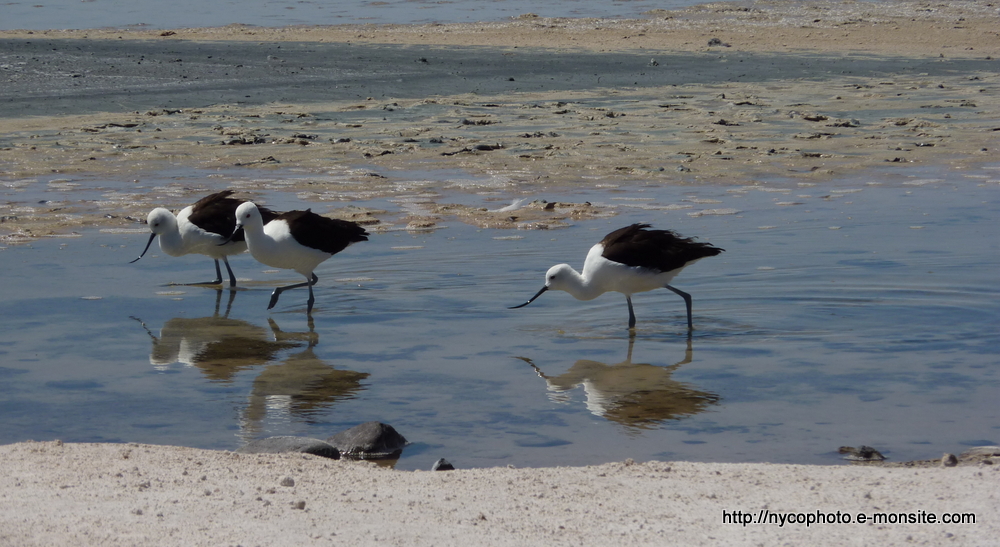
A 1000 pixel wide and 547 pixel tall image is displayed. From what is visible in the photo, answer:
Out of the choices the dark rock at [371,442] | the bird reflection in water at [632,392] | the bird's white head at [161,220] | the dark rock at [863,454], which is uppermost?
the bird's white head at [161,220]

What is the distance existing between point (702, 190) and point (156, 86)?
1229 cm

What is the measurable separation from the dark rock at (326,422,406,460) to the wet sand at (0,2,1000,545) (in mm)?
322

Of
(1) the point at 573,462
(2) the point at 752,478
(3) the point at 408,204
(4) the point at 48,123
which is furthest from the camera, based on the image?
(4) the point at 48,123

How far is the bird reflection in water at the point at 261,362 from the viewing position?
634 cm

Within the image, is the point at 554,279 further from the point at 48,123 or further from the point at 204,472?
the point at 48,123

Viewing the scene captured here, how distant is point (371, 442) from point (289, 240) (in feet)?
10.9

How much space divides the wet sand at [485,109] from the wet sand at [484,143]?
8 centimetres

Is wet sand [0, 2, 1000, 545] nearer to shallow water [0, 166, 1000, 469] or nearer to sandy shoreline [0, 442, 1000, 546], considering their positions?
sandy shoreline [0, 442, 1000, 546]

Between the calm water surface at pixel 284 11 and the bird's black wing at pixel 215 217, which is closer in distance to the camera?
the bird's black wing at pixel 215 217

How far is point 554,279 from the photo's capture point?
315 inches

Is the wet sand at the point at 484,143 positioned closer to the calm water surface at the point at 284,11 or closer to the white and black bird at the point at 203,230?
the white and black bird at the point at 203,230

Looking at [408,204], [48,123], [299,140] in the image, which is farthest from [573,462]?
[48,123]

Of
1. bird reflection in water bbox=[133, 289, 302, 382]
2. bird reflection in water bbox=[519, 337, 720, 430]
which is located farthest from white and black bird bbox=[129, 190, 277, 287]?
bird reflection in water bbox=[519, 337, 720, 430]

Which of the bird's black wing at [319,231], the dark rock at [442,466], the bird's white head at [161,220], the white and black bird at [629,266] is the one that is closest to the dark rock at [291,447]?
the dark rock at [442,466]
